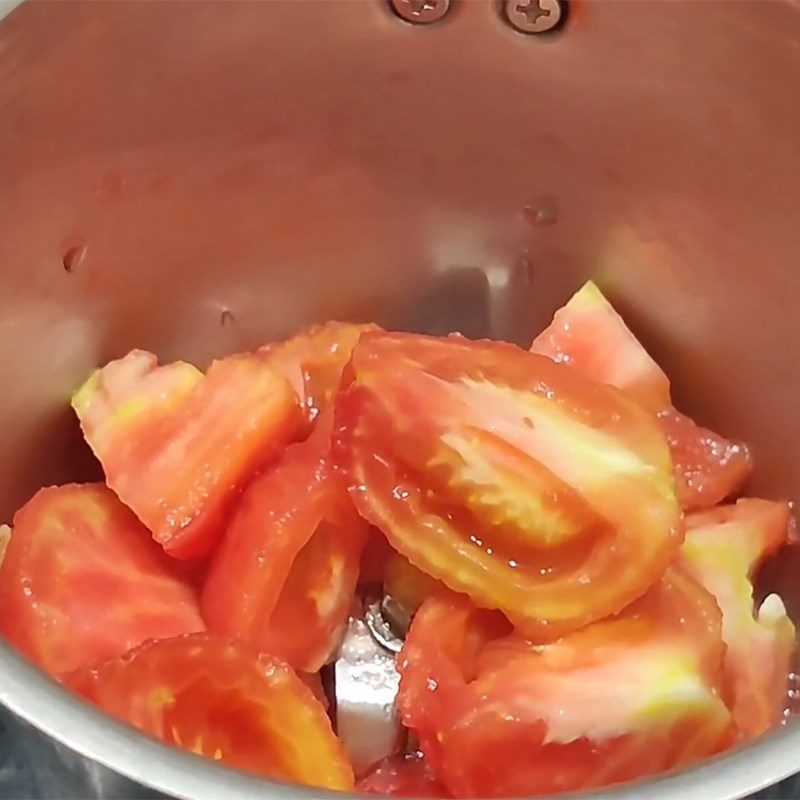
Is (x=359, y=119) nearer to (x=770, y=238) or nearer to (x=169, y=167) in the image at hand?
(x=169, y=167)

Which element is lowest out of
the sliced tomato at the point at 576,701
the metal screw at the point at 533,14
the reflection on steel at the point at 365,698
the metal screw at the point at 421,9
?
the reflection on steel at the point at 365,698

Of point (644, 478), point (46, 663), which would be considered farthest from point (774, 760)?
point (46, 663)

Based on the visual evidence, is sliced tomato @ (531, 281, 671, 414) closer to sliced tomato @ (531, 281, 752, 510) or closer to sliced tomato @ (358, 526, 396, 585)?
sliced tomato @ (531, 281, 752, 510)

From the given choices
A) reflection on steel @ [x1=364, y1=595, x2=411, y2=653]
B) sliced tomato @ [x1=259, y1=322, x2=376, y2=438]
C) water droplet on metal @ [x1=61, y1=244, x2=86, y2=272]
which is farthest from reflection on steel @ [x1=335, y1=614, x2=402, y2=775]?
water droplet on metal @ [x1=61, y1=244, x2=86, y2=272]

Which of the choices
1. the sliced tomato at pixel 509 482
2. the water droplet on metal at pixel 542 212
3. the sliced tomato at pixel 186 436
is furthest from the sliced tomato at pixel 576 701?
the water droplet on metal at pixel 542 212

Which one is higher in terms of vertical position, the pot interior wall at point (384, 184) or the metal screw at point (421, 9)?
the metal screw at point (421, 9)

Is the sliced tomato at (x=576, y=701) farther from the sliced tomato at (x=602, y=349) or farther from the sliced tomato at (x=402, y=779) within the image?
the sliced tomato at (x=602, y=349)
